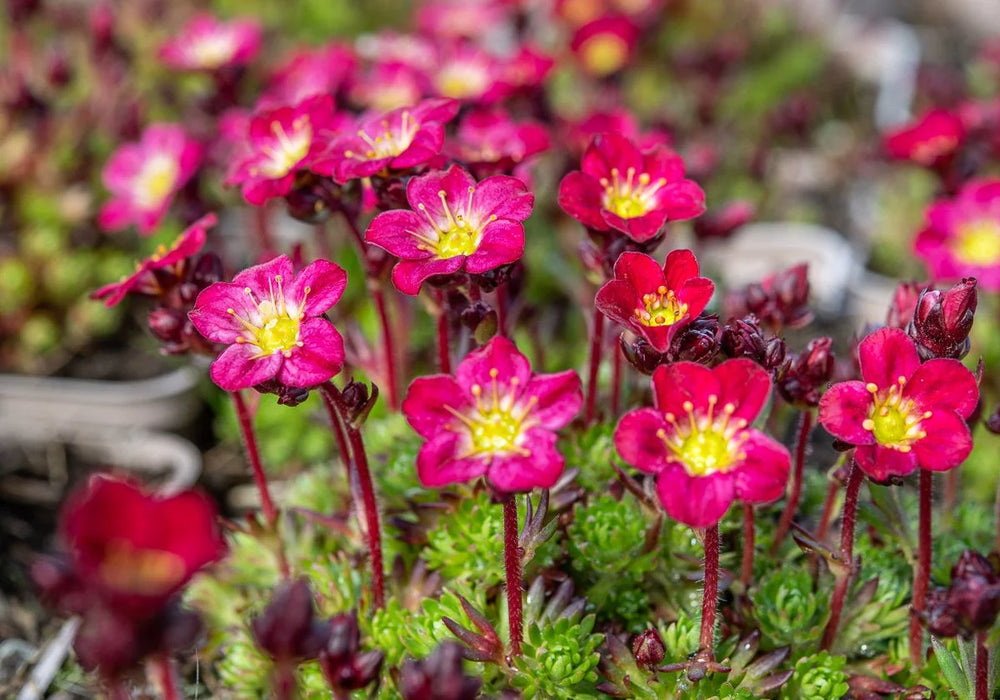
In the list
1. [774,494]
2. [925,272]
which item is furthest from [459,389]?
[925,272]

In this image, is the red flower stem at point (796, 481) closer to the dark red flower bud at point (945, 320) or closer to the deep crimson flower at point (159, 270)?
the dark red flower bud at point (945, 320)

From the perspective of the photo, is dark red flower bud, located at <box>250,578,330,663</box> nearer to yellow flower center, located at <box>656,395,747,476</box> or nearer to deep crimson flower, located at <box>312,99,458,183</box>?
yellow flower center, located at <box>656,395,747,476</box>

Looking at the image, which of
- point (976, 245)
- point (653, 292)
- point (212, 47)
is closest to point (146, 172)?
point (212, 47)

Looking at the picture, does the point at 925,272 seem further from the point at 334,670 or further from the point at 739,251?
the point at 334,670

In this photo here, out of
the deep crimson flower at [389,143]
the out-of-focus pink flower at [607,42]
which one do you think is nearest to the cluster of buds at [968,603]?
the deep crimson flower at [389,143]

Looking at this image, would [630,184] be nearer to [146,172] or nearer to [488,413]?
[488,413]

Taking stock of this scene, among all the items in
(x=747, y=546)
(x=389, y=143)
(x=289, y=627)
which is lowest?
(x=747, y=546)

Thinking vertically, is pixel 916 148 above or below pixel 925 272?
above
